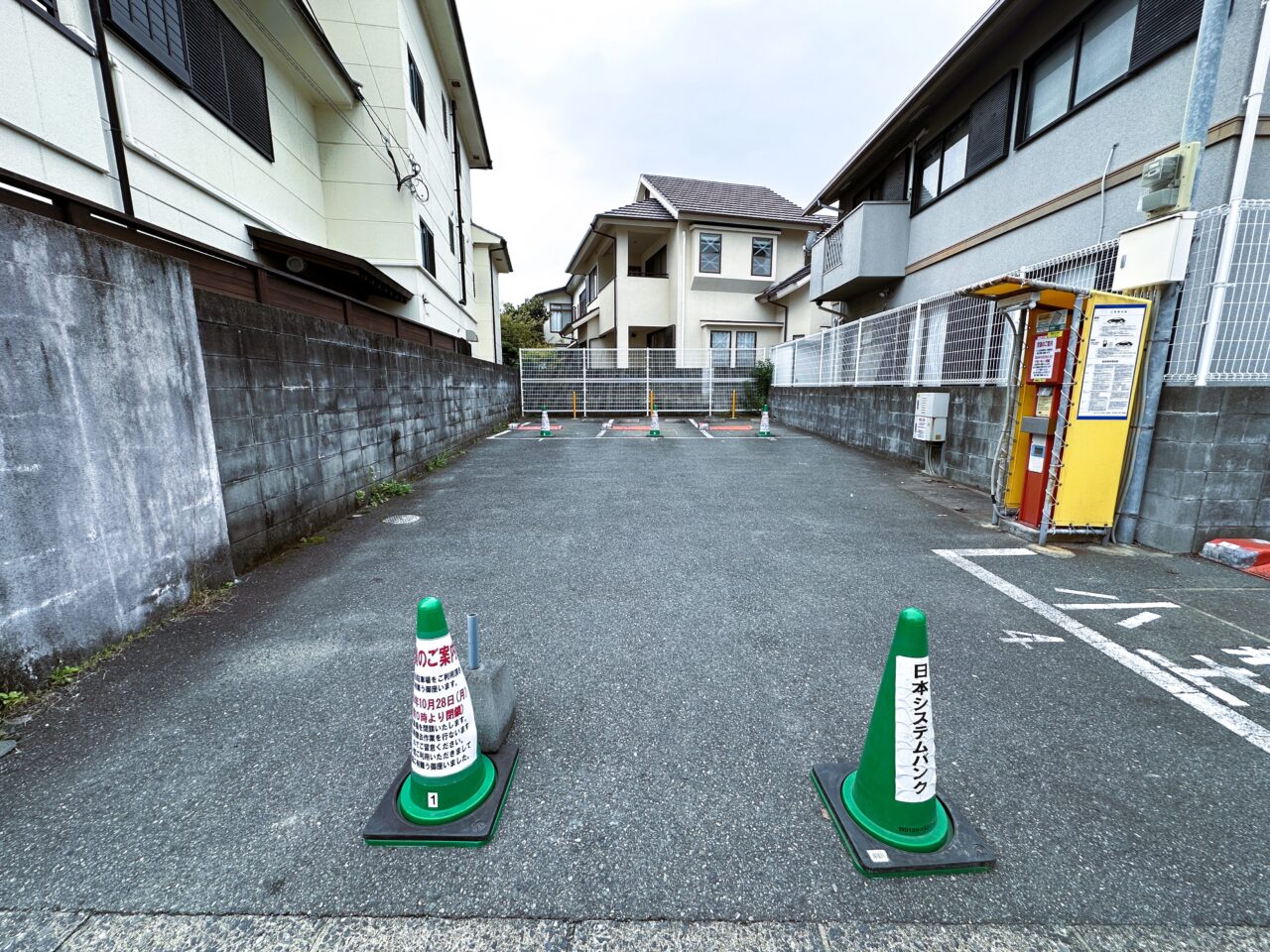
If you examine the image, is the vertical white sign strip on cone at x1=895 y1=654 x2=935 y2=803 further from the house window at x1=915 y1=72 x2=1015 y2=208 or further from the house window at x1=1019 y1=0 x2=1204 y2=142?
the house window at x1=915 y1=72 x2=1015 y2=208

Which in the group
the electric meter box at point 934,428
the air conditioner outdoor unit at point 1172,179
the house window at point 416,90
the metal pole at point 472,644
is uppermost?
the house window at point 416,90

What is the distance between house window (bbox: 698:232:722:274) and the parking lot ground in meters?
15.5

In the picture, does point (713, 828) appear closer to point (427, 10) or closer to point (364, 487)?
point (364, 487)

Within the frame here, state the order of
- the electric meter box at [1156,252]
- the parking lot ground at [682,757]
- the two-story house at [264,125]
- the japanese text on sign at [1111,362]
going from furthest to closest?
the two-story house at [264,125], the japanese text on sign at [1111,362], the electric meter box at [1156,252], the parking lot ground at [682,757]

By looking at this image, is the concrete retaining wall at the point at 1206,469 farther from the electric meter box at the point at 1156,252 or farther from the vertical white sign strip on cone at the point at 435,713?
the vertical white sign strip on cone at the point at 435,713

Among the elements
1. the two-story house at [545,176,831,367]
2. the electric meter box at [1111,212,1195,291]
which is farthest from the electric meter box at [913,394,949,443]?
the two-story house at [545,176,831,367]

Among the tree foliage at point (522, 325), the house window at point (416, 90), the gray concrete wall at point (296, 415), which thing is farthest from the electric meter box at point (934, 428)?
the tree foliage at point (522, 325)

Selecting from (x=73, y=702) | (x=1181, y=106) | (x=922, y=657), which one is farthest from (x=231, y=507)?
(x=1181, y=106)

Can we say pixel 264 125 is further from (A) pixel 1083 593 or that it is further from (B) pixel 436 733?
(A) pixel 1083 593

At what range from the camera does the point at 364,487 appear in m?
5.59

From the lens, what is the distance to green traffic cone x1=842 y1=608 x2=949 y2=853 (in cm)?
157

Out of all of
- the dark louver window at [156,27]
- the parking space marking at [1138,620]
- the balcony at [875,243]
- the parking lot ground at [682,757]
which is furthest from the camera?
the balcony at [875,243]

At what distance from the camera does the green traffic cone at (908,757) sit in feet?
5.14

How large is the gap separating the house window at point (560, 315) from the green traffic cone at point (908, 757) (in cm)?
3850
